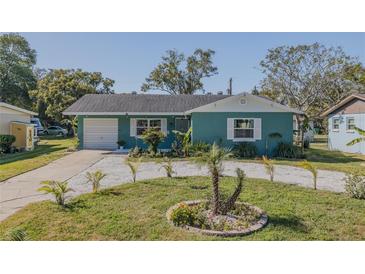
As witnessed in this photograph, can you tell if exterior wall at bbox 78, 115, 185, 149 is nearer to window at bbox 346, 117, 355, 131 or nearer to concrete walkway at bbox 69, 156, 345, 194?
concrete walkway at bbox 69, 156, 345, 194

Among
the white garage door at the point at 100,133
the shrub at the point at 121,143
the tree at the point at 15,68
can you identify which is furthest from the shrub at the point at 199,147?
the tree at the point at 15,68

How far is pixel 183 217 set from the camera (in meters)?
5.75

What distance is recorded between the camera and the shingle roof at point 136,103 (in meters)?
19.8

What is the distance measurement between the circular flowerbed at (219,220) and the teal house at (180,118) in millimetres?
10389

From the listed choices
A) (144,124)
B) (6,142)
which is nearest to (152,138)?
(144,124)

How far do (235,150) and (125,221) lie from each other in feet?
36.5

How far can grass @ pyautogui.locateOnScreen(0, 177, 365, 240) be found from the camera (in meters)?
5.36

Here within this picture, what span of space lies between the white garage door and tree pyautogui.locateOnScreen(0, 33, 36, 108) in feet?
65.0

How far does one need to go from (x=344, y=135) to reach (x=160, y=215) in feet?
58.4

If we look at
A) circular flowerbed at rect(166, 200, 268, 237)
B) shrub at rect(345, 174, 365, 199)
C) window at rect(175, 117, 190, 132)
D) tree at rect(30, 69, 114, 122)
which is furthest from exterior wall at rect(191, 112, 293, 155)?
tree at rect(30, 69, 114, 122)

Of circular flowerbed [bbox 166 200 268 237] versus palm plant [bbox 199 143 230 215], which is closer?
circular flowerbed [bbox 166 200 268 237]

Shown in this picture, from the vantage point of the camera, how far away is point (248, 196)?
7484 mm

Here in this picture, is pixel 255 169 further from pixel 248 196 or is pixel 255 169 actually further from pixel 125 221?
pixel 125 221
